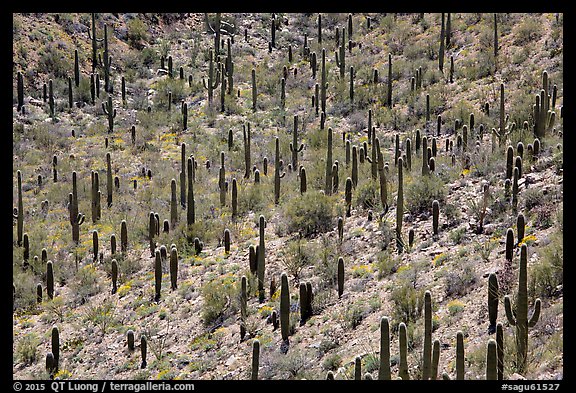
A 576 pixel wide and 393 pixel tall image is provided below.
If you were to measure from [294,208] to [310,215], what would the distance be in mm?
508

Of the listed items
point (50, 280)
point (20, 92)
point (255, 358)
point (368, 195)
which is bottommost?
point (50, 280)

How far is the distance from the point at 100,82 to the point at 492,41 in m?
15.4

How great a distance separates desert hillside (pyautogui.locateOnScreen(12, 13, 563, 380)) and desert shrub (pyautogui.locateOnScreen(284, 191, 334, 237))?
5 cm

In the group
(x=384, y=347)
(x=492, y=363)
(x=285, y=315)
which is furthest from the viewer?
(x=285, y=315)

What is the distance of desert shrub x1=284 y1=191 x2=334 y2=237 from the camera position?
49.0 feet

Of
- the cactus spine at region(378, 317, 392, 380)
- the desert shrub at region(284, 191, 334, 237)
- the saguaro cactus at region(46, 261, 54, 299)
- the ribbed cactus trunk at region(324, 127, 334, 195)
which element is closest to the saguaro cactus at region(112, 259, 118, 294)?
the saguaro cactus at region(46, 261, 54, 299)

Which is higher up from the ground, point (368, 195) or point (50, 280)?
point (368, 195)

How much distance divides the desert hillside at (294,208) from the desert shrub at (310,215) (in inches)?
1.9

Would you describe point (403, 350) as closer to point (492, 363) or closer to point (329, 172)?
point (492, 363)

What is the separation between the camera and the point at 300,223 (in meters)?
15.1

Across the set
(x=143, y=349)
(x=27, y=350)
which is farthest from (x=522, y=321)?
(x=27, y=350)

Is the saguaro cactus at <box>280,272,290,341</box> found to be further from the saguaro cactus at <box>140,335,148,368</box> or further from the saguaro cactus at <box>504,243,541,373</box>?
the saguaro cactus at <box>504,243,541,373</box>

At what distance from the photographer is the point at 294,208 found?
51.1 ft

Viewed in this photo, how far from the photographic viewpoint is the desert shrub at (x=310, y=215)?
14938 mm
